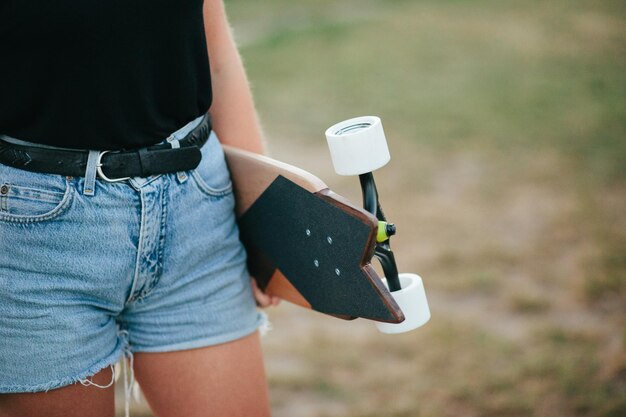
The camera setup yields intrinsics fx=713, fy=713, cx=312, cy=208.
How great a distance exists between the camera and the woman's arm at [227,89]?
160 centimetres

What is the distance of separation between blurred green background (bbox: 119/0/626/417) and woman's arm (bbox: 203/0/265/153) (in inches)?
57.2

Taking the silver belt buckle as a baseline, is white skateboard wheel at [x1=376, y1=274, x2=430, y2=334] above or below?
below

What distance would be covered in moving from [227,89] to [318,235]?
435 millimetres

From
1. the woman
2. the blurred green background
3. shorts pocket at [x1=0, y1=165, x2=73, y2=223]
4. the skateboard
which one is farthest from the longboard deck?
the blurred green background

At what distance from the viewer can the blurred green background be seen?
2.93 m

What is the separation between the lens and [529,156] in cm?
504

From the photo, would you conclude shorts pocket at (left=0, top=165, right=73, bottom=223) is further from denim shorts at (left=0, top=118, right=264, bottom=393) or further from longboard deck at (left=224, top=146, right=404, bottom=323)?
longboard deck at (left=224, top=146, right=404, bottom=323)

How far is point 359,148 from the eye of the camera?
1.40 m

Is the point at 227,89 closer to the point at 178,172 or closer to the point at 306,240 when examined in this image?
the point at 178,172

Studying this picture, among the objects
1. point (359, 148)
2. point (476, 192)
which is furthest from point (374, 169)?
point (476, 192)

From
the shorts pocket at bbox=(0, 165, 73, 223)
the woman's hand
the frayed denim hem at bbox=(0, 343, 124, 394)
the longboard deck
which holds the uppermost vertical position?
the shorts pocket at bbox=(0, 165, 73, 223)

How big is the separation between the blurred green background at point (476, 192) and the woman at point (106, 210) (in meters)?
1.41

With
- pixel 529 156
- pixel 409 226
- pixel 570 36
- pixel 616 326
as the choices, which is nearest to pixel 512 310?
pixel 616 326

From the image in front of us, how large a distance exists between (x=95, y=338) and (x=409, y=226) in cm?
300
